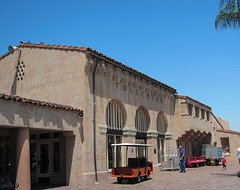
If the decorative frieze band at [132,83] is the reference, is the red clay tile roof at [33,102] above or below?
below

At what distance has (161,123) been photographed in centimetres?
2408

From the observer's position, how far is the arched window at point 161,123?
23.6 meters

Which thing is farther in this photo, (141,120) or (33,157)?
(141,120)

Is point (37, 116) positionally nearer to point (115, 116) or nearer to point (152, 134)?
point (115, 116)

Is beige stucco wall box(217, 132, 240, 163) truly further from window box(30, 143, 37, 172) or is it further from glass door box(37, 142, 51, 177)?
window box(30, 143, 37, 172)

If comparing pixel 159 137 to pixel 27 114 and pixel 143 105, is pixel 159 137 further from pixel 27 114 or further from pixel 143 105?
pixel 27 114

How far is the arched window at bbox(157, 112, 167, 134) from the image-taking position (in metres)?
23.6

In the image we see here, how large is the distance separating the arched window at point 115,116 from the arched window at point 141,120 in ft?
6.19

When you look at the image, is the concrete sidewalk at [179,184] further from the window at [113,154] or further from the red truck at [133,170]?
the window at [113,154]

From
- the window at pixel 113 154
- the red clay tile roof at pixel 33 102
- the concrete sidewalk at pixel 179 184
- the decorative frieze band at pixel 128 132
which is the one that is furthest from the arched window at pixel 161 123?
the red clay tile roof at pixel 33 102

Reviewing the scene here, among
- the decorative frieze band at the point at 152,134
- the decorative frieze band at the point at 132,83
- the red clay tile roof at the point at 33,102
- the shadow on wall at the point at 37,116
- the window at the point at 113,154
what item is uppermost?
the decorative frieze band at the point at 132,83

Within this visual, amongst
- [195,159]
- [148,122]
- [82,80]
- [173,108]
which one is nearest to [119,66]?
[82,80]

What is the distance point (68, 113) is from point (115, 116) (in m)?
4.40

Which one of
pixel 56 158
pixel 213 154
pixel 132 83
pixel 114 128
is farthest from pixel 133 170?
pixel 213 154
